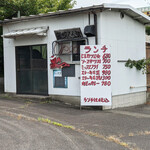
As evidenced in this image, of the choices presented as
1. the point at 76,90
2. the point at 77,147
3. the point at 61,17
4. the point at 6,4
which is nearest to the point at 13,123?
the point at 77,147

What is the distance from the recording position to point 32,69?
1166cm

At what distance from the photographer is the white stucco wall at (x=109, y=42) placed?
10.3 meters

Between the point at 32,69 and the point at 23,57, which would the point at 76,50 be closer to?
the point at 32,69

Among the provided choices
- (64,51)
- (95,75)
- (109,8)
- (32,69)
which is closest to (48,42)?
(64,51)

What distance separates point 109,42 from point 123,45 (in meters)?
1.03

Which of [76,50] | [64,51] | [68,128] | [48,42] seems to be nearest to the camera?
[68,128]

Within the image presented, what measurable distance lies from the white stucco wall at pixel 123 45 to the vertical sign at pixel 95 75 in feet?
2.21

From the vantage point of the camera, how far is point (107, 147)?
5.58 m

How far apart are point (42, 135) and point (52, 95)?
Answer: 4.86 metres

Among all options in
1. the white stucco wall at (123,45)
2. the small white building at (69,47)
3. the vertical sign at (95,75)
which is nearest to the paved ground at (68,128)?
the vertical sign at (95,75)

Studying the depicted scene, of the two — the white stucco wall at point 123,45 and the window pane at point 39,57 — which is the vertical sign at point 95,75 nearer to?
the white stucco wall at point 123,45

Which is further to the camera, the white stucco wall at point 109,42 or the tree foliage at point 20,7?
the tree foliage at point 20,7

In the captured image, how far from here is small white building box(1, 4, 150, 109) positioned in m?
10.2

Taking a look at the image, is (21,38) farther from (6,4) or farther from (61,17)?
(6,4)
